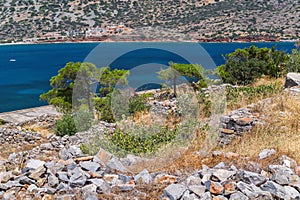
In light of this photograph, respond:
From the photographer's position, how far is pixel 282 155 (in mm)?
4840

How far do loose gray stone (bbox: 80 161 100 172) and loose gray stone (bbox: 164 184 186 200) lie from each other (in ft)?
4.00

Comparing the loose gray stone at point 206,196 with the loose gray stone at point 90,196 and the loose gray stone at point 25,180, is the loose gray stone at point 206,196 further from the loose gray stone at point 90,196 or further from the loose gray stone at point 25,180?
the loose gray stone at point 25,180

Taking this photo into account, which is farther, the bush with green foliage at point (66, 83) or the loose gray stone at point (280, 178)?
the bush with green foliage at point (66, 83)

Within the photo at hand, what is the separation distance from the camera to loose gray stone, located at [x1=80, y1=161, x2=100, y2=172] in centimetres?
488

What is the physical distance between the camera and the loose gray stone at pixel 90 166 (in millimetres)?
4880

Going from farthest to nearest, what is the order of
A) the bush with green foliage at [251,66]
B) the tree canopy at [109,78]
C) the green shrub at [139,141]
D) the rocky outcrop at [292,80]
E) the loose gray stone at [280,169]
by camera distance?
the tree canopy at [109,78] < the bush with green foliage at [251,66] < the rocky outcrop at [292,80] < the green shrub at [139,141] < the loose gray stone at [280,169]

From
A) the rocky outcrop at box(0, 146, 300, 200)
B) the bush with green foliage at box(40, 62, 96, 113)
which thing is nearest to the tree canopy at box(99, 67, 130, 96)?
the bush with green foliage at box(40, 62, 96, 113)

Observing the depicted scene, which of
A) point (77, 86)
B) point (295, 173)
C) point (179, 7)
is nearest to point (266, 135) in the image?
point (295, 173)

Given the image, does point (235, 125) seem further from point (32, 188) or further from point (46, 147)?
point (46, 147)

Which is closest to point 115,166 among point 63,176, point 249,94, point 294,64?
point 63,176

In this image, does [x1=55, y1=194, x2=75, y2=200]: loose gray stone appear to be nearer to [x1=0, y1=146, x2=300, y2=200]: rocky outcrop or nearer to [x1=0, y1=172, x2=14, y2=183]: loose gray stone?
[x1=0, y1=146, x2=300, y2=200]: rocky outcrop

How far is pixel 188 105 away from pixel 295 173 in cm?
608

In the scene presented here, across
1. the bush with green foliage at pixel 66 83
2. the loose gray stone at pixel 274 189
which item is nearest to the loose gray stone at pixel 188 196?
the loose gray stone at pixel 274 189

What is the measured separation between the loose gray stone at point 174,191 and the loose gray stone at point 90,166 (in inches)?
48.0
